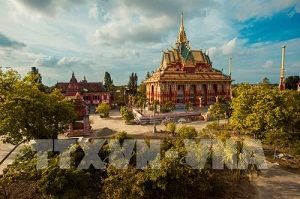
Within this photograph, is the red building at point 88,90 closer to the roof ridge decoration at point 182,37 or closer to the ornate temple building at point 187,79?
the ornate temple building at point 187,79

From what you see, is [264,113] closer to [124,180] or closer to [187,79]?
[124,180]

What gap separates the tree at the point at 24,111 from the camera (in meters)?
14.7

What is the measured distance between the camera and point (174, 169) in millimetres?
11070

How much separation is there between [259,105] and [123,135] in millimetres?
13460

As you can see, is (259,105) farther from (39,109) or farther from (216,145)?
(39,109)

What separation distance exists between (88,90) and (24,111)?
39.2 meters

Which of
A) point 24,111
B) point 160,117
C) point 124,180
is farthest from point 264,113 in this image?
point 24,111

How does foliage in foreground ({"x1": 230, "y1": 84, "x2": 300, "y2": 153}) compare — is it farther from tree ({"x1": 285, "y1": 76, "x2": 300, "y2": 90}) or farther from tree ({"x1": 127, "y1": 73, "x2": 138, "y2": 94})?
tree ({"x1": 285, "y1": 76, "x2": 300, "y2": 90})

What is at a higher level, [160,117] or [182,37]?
[182,37]

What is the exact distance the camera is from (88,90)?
53.3 meters

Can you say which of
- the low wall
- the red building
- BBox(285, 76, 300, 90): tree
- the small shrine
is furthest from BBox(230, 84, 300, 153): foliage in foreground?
BBox(285, 76, 300, 90): tree

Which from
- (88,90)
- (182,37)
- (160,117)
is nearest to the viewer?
(160,117)

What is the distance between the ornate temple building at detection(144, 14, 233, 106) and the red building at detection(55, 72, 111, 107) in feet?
42.3

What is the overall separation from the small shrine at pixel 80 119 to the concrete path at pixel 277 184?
20549 mm
